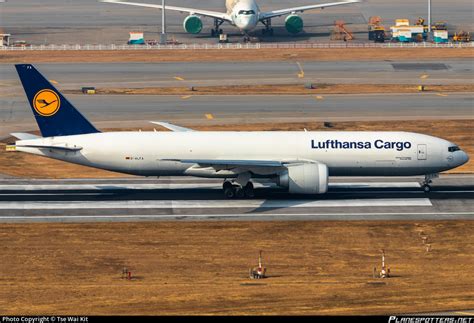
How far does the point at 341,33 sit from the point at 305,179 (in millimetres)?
87422

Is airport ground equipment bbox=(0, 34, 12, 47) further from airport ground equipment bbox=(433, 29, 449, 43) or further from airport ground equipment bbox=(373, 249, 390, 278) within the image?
airport ground equipment bbox=(373, 249, 390, 278)

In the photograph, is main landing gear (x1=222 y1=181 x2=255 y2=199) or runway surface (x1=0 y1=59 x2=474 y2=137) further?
runway surface (x1=0 y1=59 x2=474 y2=137)

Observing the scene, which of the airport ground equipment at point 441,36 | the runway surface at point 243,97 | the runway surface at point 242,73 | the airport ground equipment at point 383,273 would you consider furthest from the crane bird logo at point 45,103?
the airport ground equipment at point 441,36

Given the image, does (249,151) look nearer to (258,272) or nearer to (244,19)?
(258,272)

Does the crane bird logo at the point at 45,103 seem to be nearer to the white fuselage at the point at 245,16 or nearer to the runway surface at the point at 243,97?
the runway surface at the point at 243,97

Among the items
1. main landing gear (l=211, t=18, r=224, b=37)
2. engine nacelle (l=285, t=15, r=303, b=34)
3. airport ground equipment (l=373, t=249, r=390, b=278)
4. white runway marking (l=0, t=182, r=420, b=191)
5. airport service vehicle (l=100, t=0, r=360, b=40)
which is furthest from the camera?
main landing gear (l=211, t=18, r=224, b=37)

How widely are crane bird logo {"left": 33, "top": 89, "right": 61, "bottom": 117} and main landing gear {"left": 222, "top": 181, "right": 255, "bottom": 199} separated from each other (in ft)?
36.7

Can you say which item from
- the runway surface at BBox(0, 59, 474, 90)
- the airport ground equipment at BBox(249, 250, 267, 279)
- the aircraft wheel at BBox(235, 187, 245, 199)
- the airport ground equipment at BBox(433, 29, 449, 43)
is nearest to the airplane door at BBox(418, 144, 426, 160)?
the aircraft wheel at BBox(235, 187, 245, 199)

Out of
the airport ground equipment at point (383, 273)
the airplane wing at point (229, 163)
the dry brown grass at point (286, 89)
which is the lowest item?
the airport ground equipment at point (383, 273)

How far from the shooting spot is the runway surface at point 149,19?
5733 inches

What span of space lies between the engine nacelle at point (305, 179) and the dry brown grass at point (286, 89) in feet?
134

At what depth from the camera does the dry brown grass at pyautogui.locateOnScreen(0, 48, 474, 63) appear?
123006 millimetres

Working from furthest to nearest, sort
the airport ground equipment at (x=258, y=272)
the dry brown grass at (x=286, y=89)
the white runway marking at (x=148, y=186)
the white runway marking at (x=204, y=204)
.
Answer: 1. the dry brown grass at (x=286, y=89)
2. the white runway marking at (x=148, y=186)
3. the white runway marking at (x=204, y=204)
4. the airport ground equipment at (x=258, y=272)

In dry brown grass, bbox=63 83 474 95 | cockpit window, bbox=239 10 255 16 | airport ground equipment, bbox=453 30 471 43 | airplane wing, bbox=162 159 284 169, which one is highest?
cockpit window, bbox=239 10 255 16
